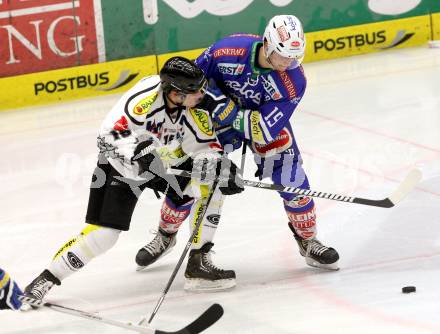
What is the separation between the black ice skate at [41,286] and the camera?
4129 millimetres

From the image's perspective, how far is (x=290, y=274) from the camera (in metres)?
4.49

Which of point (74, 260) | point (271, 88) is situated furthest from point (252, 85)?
point (74, 260)

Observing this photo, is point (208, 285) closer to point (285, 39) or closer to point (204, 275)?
point (204, 275)

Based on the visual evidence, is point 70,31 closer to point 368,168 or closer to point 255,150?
point 368,168

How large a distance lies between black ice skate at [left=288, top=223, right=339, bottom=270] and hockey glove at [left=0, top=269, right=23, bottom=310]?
1.39 meters

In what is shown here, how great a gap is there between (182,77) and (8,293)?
1052 millimetres

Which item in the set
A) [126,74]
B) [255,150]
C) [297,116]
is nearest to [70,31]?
[126,74]

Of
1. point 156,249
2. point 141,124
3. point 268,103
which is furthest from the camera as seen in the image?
point 156,249

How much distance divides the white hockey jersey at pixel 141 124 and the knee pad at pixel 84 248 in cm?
25

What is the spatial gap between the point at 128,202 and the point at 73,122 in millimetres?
3267

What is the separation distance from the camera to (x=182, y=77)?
13.0 ft

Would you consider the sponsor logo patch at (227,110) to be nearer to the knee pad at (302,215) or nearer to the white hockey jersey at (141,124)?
the white hockey jersey at (141,124)

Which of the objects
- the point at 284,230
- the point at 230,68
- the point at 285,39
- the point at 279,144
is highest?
the point at 285,39

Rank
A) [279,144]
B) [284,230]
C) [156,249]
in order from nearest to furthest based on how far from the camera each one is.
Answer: [279,144] < [156,249] < [284,230]
